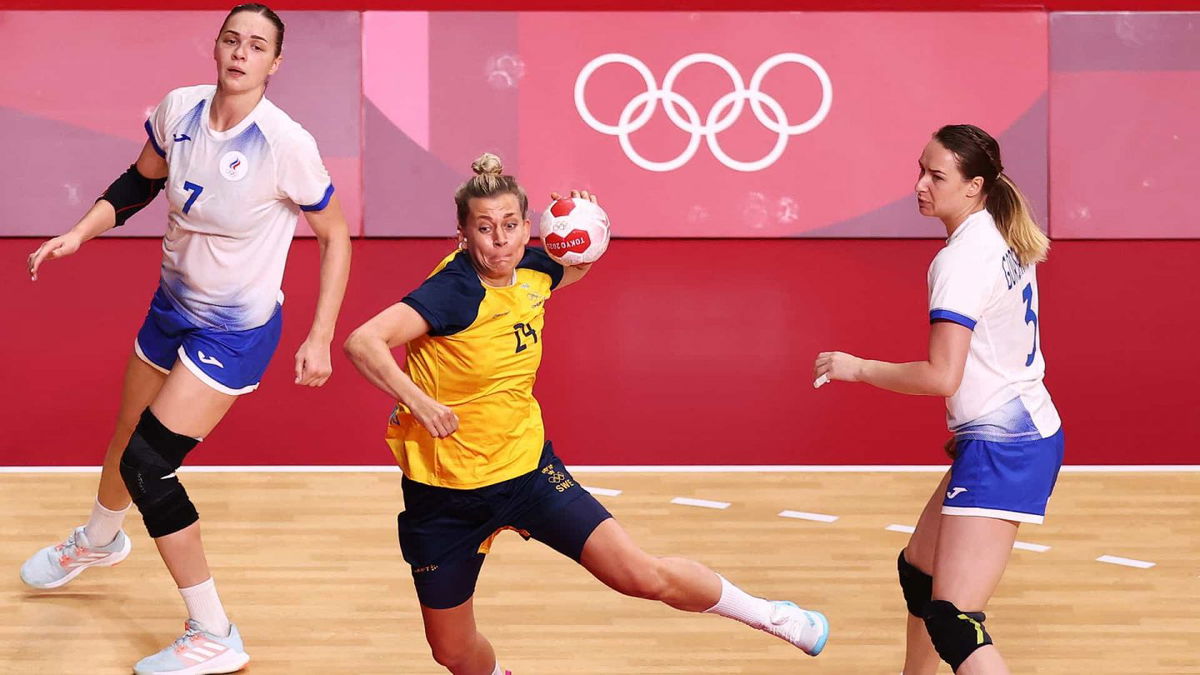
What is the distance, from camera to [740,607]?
11.0ft

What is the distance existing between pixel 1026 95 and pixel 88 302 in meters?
4.67

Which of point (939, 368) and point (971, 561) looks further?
point (971, 561)

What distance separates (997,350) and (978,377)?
73 millimetres

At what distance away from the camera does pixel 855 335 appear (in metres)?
6.81

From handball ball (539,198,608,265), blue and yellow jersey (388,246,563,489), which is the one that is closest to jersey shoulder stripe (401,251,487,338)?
blue and yellow jersey (388,246,563,489)

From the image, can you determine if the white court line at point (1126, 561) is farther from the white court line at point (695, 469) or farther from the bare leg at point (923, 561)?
the bare leg at point (923, 561)

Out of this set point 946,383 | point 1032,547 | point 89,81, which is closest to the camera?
point 946,383

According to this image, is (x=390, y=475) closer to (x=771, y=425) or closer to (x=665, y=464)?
(x=665, y=464)

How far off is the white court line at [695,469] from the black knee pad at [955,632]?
3.81m

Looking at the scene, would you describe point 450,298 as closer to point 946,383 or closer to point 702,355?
point 946,383

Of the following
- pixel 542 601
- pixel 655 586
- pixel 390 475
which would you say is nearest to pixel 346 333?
pixel 390 475

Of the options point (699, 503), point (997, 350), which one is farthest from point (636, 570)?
point (699, 503)

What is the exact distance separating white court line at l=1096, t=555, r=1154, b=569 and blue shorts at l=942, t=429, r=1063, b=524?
2.24 m

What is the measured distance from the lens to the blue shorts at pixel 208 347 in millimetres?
3885
